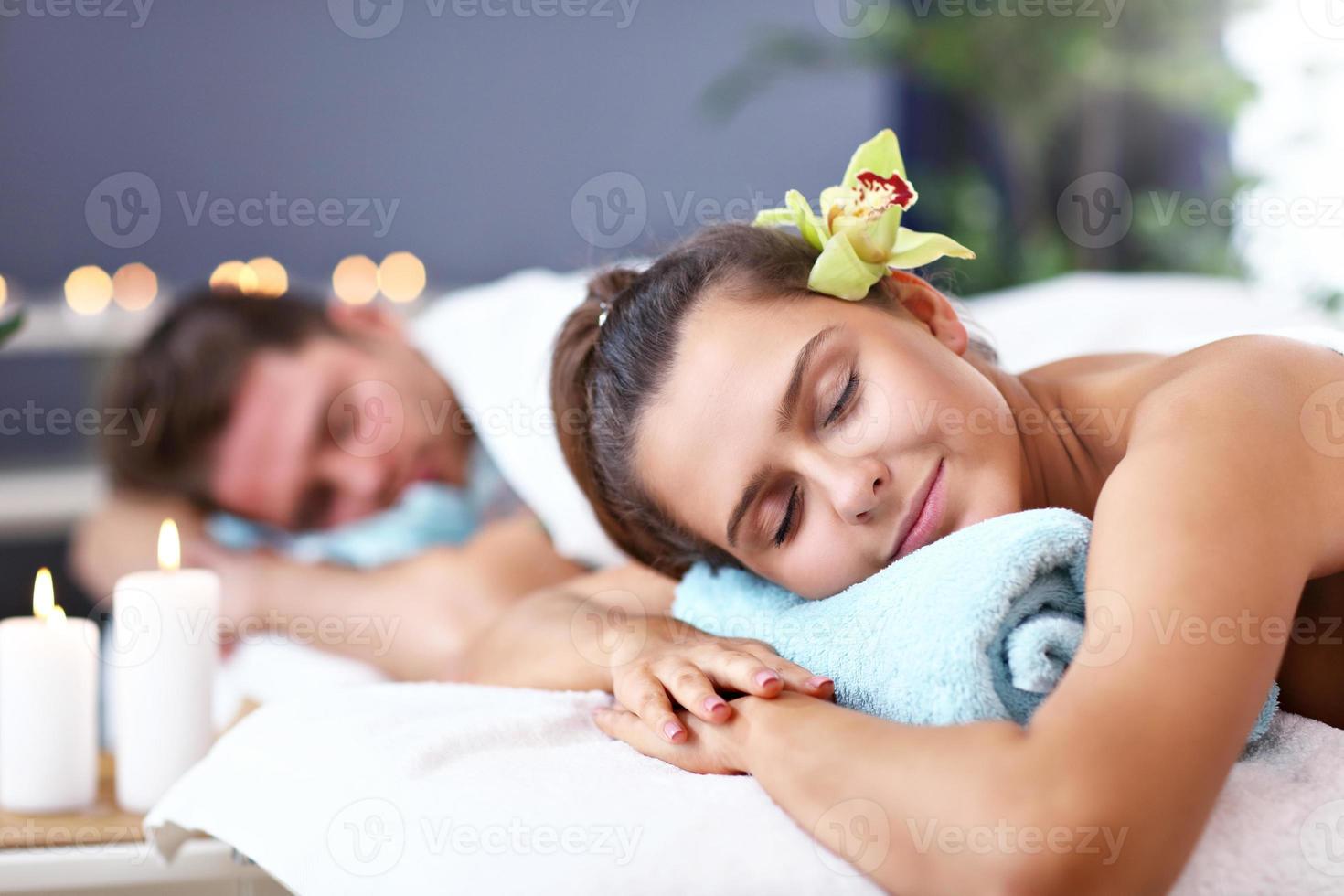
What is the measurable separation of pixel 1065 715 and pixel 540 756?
420 millimetres

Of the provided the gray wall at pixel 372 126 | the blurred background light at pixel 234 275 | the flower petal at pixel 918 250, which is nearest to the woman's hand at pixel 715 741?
Result: the flower petal at pixel 918 250

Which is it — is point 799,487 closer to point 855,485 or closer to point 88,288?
point 855,485

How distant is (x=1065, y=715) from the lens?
0.73 meters

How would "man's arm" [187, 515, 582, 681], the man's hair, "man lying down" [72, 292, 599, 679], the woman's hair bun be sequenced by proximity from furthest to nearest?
1. the man's hair
2. "man lying down" [72, 292, 599, 679]
3. "man's arm" [187, 515, 582, 681]
4. the woman's hair bun

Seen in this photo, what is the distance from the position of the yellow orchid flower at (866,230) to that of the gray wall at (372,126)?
1769 millimetres

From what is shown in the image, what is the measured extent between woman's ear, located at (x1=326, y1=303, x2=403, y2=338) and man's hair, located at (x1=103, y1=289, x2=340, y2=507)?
2 centimetres

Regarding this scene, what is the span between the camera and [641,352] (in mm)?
1182

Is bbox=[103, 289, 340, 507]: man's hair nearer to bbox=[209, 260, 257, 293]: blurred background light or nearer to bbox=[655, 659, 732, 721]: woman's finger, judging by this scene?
bbox=[209, 260, 257, 293]: blurred background light

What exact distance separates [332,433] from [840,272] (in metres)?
1.39

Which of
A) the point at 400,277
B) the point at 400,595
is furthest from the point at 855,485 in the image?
the point at 400,277

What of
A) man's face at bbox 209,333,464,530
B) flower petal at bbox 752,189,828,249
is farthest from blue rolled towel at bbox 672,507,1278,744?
man's face at bbox 209,333,464,530

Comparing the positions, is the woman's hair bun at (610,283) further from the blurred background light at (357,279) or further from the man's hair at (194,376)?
the blurred background light at (357,279)

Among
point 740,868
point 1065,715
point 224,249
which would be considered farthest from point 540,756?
point 224,249

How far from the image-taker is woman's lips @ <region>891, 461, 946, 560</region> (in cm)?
105
